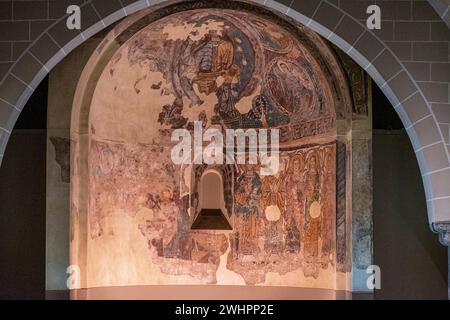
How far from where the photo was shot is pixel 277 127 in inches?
513

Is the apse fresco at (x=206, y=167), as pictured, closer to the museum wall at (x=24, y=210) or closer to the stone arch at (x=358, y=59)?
the museum wall at (x=24, y=210)

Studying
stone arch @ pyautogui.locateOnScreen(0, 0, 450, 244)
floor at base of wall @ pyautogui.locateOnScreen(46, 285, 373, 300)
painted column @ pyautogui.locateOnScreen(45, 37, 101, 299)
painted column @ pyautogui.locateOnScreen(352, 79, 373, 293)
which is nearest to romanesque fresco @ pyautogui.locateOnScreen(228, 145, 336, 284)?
floor at base of wall @ pyautogui.locateOnScreen(46, 285, 373, 300)

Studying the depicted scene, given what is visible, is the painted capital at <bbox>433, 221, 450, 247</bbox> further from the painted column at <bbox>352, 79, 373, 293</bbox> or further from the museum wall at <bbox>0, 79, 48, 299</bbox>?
the museum wall at <bbox>0, 79, 48, 299</bbox>

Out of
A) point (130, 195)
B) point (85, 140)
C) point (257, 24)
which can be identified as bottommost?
point (130, 195)

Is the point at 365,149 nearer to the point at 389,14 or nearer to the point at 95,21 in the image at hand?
the point at 389,14

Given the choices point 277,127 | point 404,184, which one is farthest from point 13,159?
point 404,184

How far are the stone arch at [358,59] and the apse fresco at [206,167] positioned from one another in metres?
3.28

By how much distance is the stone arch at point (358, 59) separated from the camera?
828 cm

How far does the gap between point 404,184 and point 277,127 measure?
2.71 meters

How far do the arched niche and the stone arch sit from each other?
9.13ft

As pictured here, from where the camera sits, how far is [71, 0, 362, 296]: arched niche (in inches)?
455
